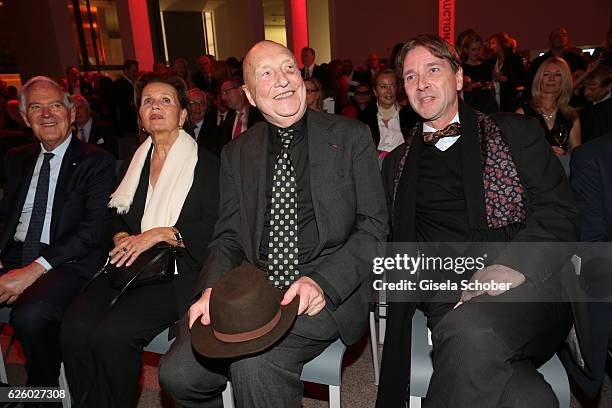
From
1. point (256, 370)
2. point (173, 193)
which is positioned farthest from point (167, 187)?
point (256, 370)

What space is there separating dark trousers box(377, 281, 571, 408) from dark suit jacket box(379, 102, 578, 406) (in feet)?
0.54

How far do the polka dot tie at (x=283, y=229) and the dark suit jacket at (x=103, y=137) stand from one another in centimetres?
378

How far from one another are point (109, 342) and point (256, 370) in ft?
2.61

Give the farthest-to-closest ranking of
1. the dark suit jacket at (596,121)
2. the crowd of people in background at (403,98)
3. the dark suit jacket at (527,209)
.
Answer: the crowd of people in background at (403,98) → the dark suit jacket at (596,121) → the dark suit jacket at (527,209)

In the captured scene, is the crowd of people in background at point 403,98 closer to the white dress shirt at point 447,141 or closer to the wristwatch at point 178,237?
the white dress shirt at point 447,141

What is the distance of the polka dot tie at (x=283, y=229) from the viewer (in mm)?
1915

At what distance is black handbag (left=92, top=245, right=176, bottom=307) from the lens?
2.12 metres

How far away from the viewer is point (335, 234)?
1901 millimetres

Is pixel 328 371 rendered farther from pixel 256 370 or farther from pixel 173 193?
pixel 173 193

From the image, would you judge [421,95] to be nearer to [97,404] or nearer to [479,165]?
[479,165]

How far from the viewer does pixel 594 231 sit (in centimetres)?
196

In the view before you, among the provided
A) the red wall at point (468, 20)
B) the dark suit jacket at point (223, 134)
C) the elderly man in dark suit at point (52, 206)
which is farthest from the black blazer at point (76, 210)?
the red wall at point (468, 20)

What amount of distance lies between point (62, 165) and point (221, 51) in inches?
551

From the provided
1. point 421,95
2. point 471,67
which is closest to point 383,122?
point 471,67
